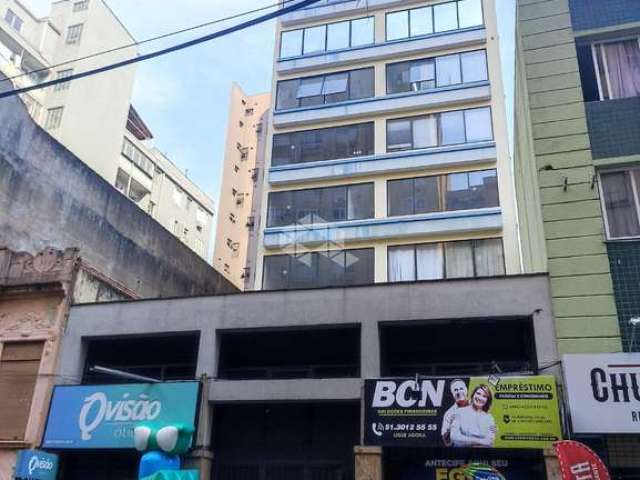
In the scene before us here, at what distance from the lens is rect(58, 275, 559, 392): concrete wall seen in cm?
1350

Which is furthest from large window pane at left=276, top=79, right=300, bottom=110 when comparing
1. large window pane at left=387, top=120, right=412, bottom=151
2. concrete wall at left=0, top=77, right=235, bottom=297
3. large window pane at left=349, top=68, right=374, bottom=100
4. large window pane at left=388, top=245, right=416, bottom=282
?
large window pane at left=388, top=245, right=416, bottom=282

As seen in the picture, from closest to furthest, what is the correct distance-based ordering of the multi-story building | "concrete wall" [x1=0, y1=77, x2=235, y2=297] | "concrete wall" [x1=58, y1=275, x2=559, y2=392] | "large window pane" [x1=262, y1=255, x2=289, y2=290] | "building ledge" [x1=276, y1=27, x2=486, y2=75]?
1. the multi-story building
2. "concrete wall" [x1=58, y1=275, x2=559, y2=392]
3. "concrete wall" [x1=0, y1=77, x2=235, y2=297]
4. "large window pane" [x1=262, y1=255, x2=289, y2=290]
5. "building ledge" [x1=276, y1=27, x2=486, y2=75]

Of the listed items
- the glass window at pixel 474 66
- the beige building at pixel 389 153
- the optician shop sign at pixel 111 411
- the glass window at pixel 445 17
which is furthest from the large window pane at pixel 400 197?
the optician shop sign at pixel 111 411

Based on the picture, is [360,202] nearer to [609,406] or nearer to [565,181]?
[565,181]

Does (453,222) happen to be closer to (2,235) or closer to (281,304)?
(281,304)

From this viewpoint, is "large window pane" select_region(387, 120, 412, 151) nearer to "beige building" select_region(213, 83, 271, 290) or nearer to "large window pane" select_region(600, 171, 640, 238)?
"large window pane" select_region(600, 171, 640, 238)

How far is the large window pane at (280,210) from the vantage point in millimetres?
26344

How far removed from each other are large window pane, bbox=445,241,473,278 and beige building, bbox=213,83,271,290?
23452 mm

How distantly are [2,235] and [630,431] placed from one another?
57.2 ft

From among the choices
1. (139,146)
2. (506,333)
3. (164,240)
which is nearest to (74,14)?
(139,146)

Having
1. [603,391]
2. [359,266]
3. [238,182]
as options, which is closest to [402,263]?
[359,266]

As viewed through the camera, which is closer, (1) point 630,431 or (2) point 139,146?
(1) point 630,431

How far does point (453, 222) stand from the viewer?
78.0 feet

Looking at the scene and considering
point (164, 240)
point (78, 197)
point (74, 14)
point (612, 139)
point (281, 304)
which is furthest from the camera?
point (74, 14)
